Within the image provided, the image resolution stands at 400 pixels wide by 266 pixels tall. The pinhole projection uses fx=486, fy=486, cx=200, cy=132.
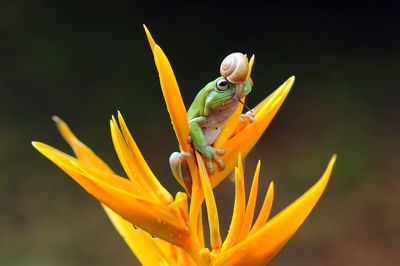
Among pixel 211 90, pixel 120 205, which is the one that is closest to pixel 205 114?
pixel 211 90

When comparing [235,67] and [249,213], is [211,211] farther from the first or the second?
[235,67]

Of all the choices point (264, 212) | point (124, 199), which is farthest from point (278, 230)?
point (124, 199)

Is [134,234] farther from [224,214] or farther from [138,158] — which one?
[224,214]

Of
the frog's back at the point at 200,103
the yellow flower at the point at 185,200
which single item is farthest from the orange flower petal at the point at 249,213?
the frog's back at the point at 200,103

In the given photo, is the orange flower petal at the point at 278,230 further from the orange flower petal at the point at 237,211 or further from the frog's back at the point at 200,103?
the frog's back at the point at 200,103

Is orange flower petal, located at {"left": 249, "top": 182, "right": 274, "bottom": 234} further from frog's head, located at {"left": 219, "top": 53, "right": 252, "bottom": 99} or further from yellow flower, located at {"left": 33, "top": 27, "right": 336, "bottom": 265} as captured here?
frog's head, located at {"left": 219, "top": 53, "right": 252, "bottom": 99}

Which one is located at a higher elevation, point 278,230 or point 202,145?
point 202,145
